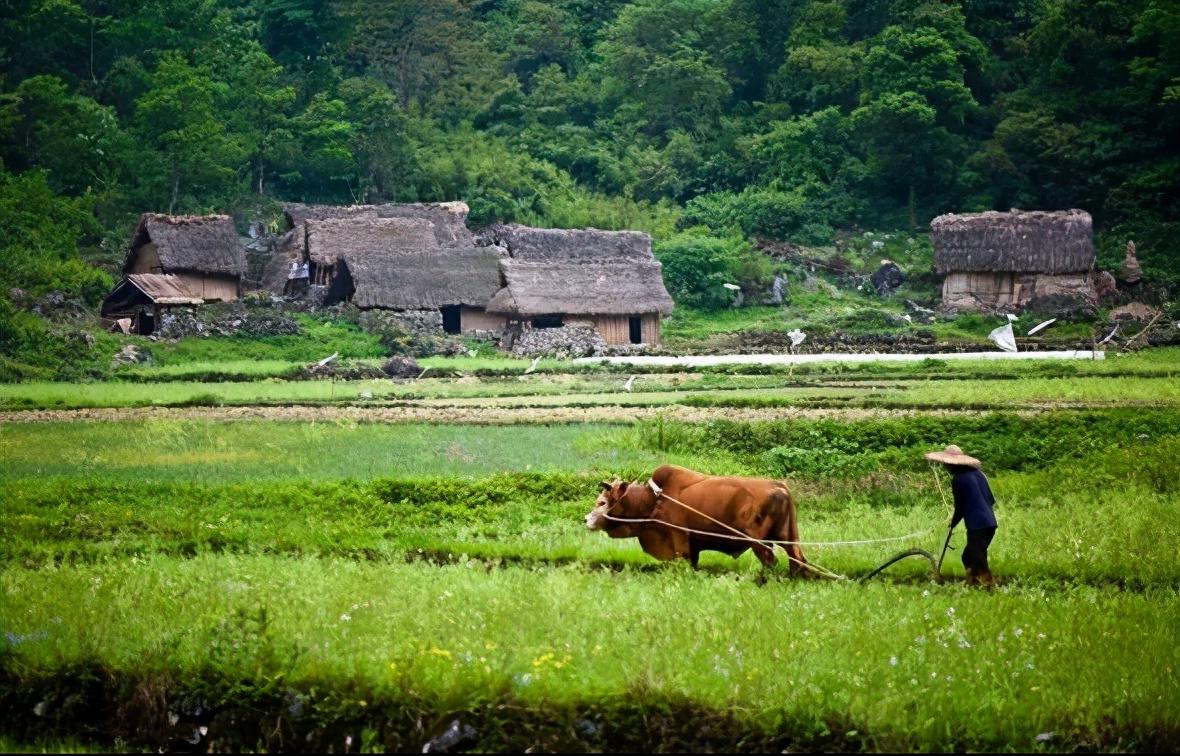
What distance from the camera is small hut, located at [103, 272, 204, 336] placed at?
39125mm

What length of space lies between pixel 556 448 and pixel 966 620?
423 inches

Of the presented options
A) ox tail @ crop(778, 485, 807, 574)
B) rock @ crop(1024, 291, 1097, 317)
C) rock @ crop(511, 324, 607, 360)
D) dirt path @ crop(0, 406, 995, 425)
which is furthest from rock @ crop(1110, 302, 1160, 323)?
ox tail @ crop(778, 485, 807, 574)

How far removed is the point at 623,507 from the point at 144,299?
1191 inches

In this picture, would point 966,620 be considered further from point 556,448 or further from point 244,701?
point 556,448

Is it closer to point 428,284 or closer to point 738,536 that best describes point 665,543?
point 738,536

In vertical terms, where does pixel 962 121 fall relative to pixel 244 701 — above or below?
above

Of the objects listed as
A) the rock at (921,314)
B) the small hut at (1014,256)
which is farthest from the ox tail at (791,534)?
the small hut at (1014,256)

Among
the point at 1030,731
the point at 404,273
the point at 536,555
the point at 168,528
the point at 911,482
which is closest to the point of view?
the point at 1030,731

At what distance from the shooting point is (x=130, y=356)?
112 ft

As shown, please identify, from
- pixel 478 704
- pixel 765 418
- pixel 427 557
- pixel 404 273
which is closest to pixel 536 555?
pixel 427 557

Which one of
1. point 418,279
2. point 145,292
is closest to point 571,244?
point 418,279

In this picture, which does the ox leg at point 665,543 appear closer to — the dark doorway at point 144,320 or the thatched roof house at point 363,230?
the dark doorway at point 144,320

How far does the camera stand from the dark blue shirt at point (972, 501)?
1141 centimetres

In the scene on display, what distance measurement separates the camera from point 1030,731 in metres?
8.32
